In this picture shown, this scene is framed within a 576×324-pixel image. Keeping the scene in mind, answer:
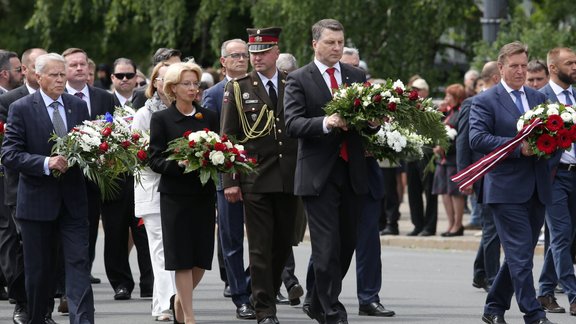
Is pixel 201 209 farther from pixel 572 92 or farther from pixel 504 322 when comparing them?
pixel 572 92

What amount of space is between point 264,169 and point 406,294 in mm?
3061

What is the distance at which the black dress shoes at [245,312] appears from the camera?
40.1ft

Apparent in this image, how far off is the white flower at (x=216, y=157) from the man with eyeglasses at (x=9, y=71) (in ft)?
12.7

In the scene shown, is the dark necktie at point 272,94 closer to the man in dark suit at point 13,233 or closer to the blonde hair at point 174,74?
the blonde hair at point 174,74

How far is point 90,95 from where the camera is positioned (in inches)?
514

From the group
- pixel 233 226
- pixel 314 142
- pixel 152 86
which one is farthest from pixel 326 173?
pixel 233 226

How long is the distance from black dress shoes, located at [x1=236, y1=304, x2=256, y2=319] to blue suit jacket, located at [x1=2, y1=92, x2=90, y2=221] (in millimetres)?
2123

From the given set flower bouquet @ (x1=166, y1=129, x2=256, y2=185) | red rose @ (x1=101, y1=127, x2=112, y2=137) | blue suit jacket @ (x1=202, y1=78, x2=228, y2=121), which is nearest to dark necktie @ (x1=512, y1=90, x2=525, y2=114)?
flower bouquet @ (x1=166, y1=129, x2=256, y2=185)

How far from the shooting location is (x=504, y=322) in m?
11.3

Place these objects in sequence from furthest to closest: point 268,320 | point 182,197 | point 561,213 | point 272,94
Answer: point 561,213 → point 272,94 → point 268,320 → point 182,197

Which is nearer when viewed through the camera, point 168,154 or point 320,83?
point 168,154

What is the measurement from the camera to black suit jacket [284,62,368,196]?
10812 millimetres

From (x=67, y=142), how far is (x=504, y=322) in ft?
11.8

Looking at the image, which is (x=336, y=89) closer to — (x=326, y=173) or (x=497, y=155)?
(x=326, y=173)
